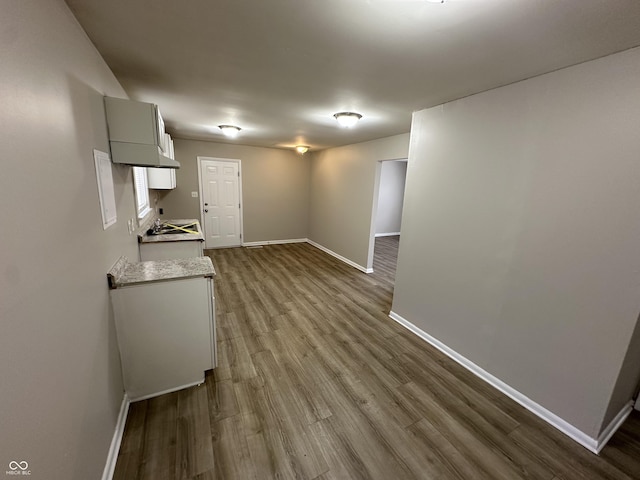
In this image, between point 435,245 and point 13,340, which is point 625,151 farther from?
Answer: point 13,340

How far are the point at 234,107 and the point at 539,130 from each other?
2.77 m

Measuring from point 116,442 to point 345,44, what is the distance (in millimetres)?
2683

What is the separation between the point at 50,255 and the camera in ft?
3.13

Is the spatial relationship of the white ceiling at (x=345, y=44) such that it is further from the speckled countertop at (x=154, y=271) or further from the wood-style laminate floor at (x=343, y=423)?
the wood-style laminate floor at (x=343, y=423)

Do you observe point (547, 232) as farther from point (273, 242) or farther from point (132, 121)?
point (273, 242)

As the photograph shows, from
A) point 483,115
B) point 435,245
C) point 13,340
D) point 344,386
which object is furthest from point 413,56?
point 344,386

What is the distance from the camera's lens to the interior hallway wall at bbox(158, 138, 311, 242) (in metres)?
5.33

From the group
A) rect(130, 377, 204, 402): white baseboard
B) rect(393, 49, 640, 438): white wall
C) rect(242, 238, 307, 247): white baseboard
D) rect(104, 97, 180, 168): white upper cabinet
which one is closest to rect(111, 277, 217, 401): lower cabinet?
rect(130, 377, 204, 402): white baseboard

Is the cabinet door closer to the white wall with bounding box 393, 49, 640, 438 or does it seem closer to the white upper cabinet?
the white upper cabinet

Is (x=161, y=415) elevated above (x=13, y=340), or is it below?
below

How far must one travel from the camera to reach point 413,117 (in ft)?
9.06

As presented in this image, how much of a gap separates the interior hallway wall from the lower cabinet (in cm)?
409

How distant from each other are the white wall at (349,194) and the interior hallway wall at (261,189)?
431 millimetres

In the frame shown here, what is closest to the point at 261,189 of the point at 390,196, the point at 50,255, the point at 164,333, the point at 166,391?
the point at 390,196
